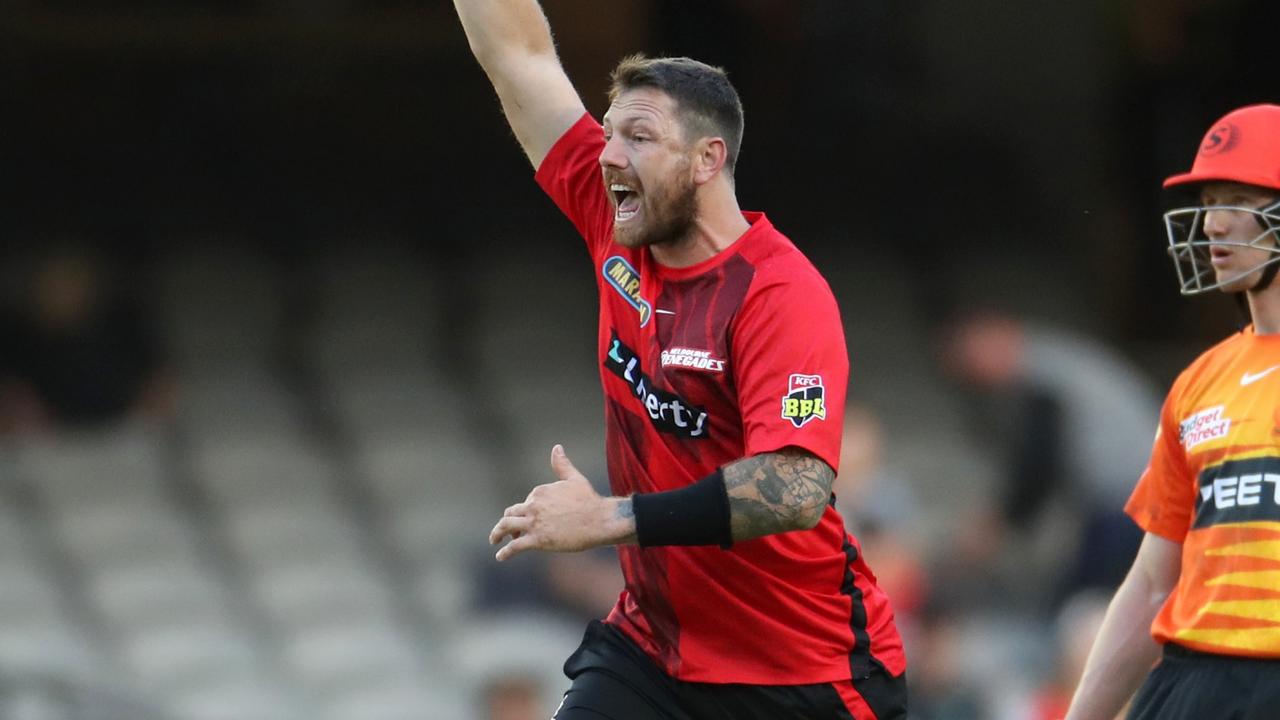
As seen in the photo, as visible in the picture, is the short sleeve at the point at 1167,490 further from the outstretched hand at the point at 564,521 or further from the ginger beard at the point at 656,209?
the outstretched hand at the point at 564,521

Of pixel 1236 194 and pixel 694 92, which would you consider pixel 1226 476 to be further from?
pixel 694 92

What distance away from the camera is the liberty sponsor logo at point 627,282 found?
4.50 m

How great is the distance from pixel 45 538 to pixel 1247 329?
8.47 meters


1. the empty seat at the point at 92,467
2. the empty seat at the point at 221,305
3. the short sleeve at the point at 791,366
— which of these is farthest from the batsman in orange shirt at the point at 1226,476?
the empty seat at the point at 221,305

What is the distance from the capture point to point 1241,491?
14.3 feet

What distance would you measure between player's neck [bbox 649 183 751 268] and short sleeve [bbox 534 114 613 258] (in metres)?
0.32

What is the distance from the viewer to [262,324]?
1273 cm

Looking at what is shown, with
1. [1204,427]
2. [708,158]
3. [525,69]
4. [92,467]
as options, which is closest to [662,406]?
[708,158]

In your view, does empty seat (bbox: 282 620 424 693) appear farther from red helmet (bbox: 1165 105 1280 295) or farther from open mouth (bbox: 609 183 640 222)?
red helmet (bbox: 1165 105 1280 295)

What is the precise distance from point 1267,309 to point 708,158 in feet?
4.29

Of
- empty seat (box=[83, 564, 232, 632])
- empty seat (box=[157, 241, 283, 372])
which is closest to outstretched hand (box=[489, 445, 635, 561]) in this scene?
empty seat (box=[83, 564, 232, 632])

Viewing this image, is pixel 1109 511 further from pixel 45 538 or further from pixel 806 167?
pixel 45 538

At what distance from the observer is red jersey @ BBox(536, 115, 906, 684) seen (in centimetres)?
424

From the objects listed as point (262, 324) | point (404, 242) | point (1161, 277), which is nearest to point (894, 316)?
point (1161, 277)
